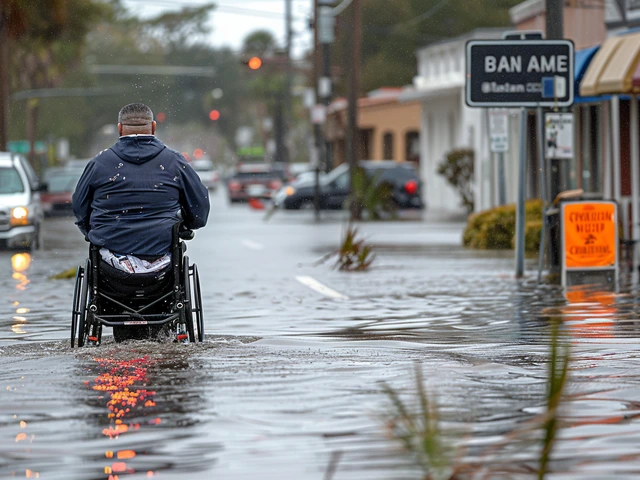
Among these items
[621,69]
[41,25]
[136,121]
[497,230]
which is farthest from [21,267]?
[41,25]

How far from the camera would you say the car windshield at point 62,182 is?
46.2 metres

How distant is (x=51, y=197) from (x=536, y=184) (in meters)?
19.1

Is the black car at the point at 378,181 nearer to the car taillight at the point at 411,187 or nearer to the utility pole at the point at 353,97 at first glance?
the car taillight at the point at 411,187

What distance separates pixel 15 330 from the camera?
12.6 metres

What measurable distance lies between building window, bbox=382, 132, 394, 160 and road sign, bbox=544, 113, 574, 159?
158 ft

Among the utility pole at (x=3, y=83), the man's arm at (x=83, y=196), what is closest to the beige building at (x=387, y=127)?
the utility pole at (x=3, y=83)

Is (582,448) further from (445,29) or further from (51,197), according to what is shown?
(445,29)

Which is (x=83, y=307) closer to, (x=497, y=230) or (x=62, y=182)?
(x=497, y=230)

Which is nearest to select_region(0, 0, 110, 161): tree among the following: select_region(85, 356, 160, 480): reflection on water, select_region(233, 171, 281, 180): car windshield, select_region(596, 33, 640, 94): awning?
select_region(233, 171, 281, 180): car windshield

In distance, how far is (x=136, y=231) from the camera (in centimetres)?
1034

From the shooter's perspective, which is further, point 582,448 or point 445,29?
point 445,29

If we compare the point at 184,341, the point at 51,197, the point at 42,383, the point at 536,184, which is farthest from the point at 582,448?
the point at 51,197

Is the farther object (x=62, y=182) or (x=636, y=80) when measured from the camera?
(x=62, y=182)

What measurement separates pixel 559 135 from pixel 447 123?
3266 centimetres
